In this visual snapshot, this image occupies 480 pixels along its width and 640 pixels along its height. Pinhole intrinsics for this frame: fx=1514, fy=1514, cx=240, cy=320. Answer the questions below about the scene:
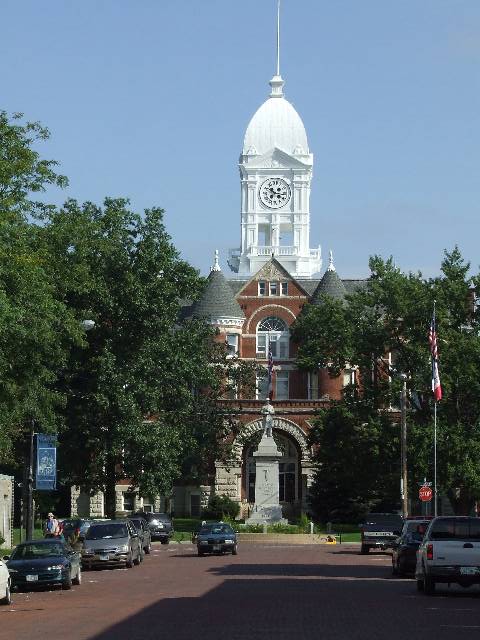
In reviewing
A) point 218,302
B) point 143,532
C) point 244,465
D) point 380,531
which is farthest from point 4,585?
point 218,302

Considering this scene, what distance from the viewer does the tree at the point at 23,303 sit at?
147ft

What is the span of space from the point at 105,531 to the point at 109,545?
0.51 metres

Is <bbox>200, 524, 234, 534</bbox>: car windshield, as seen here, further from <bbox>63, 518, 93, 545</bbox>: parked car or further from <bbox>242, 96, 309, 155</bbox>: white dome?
<bbox>242, 96, 309, 155</bbox>: white dome

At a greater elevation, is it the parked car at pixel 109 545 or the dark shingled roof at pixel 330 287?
the dark shingled roof at pixel 330 287

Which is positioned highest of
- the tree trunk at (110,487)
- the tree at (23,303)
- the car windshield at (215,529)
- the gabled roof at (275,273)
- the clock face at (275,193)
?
the clock face at (275,193)

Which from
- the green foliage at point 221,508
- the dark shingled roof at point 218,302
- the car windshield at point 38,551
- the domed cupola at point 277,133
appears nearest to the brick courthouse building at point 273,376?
the dark shingled roof at point 218,302

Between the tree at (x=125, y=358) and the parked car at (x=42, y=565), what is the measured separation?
32.3 m

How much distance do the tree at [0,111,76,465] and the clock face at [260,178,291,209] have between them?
262 feet

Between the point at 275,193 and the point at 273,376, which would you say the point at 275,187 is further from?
the point at 273,376

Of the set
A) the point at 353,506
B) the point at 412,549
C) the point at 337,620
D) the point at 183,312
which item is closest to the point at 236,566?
the point at 412,549

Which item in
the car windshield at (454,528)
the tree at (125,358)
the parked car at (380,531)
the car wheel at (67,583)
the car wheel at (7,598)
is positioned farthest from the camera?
the tree at (125,358)

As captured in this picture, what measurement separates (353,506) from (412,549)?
2071 inches

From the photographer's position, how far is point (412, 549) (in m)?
39.3

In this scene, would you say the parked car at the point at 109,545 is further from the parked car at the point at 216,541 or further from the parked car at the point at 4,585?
the parked car at the point at 4,585
